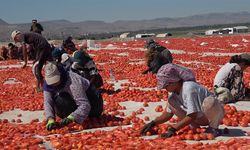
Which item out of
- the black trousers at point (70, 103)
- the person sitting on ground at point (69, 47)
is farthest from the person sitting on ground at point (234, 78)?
the person sitting on ground at point (69, 47)

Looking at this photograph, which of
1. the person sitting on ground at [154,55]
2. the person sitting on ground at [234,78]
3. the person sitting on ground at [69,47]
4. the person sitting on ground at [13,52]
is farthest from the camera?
the person sitting on ground at [13,52]

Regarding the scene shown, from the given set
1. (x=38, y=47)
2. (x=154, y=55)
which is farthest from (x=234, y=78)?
(x=38, y=47)

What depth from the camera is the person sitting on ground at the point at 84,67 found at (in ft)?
39.2

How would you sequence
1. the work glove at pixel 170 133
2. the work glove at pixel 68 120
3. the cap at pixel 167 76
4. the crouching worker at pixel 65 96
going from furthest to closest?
the crouching worker at pixel 65 96, the work glove at pixel 68 120, the work glove at pixel 170 133, the cap at pixel 167 76

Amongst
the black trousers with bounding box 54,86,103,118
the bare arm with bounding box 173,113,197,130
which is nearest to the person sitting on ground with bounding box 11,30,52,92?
the black trousers with bounding box 54,86,103,118

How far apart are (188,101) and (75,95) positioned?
2226 millimetres

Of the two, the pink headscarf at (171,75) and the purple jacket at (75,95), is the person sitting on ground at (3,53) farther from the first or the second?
the pink headscarf at (171,75)

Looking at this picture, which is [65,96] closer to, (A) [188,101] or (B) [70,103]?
(B) [70,103]

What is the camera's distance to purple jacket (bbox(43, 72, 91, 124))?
313 inches

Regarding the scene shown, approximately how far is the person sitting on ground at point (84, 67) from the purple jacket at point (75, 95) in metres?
3.74

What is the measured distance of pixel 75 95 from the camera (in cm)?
803

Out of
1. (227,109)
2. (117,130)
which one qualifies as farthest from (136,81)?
(117,130)

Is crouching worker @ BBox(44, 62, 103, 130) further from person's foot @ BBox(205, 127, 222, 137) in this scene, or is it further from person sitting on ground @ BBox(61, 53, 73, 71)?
person sitting on ground @ BBox(61, 53, 73, 71)

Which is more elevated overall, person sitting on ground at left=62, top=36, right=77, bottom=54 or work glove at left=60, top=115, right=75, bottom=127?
person sitting on ground at left=62, top=36, right=77, bottom=54
